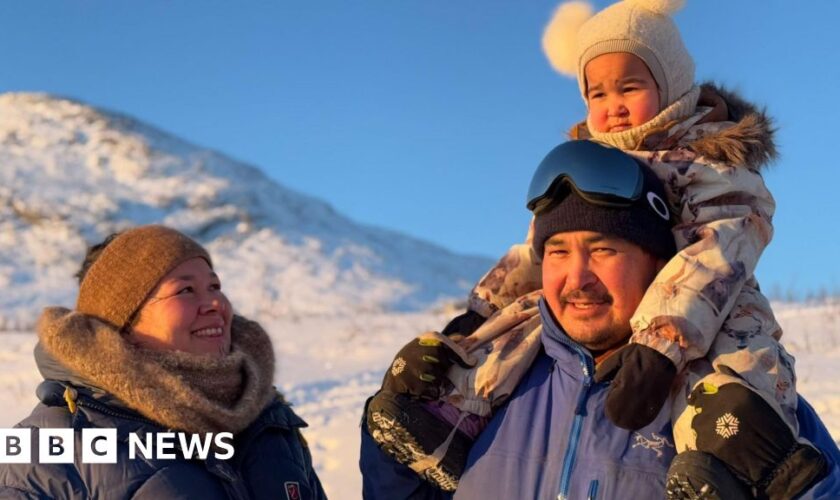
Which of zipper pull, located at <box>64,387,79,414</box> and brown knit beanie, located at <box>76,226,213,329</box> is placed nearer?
zipper pull, located at <box>64,387,79,414</box>

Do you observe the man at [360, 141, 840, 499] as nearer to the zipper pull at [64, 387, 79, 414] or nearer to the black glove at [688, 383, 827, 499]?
the black glove at [688, 383, 827, 499]

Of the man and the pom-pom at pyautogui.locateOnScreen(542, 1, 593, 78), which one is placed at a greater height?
the pom-pom at pyautogui.locateOnScreen(542, 1, 593, 78)

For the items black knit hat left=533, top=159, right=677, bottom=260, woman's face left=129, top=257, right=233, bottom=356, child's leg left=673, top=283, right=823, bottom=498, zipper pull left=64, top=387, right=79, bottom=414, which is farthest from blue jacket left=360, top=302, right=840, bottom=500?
zipper pull left=64, top=387, right=79, bottom=414

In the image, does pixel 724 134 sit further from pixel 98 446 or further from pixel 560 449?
pixel 98 446

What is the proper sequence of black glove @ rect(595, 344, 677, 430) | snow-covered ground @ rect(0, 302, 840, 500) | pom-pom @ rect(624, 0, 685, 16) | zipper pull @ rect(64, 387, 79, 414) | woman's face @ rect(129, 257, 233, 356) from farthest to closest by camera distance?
snow-covered ground @ rect(0, 302, 840, 500) → woman's face @ rect(129, 257, 233, 356) → pom-pom @ rect(624, 0, 685, 16) → zipper pull @ rect(64, 387, 79, 414) → black glove @ rect(595, 344, 677, 430)

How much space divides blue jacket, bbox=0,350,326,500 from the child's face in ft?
5.40

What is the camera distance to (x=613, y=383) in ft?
7.73

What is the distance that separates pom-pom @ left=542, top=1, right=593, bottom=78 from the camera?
3.31m

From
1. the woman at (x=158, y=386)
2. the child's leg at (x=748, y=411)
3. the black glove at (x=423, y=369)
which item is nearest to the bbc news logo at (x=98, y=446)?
the woman at (x=158, y=386)

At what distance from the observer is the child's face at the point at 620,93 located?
2977mm

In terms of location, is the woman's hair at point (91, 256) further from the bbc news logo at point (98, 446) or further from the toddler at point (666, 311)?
the toddler at point (666, 311)

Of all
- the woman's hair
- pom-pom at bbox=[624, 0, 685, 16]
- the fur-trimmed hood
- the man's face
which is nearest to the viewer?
the man's face

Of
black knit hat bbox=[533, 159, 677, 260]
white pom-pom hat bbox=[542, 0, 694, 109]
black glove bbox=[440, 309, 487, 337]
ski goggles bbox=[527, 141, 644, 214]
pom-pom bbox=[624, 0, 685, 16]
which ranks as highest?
pom-pom bbox=[624, 0, 685, 16]

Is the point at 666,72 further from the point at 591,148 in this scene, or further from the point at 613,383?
the point at 613,383
